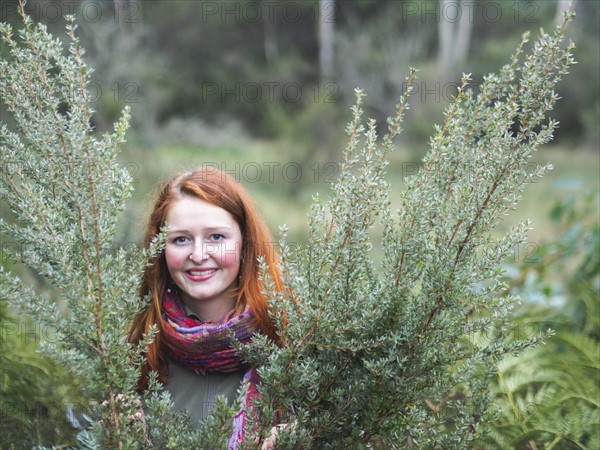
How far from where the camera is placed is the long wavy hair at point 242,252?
204 cm

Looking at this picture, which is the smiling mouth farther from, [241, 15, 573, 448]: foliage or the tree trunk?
the tree trunk

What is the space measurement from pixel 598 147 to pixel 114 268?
2057 centimetres

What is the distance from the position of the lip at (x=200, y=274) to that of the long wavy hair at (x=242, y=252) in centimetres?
11

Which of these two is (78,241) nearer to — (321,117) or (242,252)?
(242,252)

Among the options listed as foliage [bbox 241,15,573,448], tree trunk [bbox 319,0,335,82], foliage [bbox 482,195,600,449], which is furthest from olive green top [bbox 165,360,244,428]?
tree trunk [bbox 319,0,335,82]

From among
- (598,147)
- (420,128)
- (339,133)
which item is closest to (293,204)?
(339,133)

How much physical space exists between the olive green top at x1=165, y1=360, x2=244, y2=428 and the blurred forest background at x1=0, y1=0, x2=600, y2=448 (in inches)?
12.5

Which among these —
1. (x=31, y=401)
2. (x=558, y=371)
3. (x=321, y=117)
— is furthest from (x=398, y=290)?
(x=321, y=117)

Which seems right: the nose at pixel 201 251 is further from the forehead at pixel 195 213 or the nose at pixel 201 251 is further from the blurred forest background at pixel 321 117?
the blurred forest background at pixel 321 117

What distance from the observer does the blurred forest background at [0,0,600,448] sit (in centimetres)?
245

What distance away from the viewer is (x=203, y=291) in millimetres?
2053

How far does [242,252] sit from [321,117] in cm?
1295

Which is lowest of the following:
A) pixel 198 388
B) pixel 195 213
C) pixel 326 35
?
pixel 198 388

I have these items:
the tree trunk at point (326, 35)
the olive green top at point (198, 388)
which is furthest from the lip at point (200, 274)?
the tree trunk at point (326, 35)
